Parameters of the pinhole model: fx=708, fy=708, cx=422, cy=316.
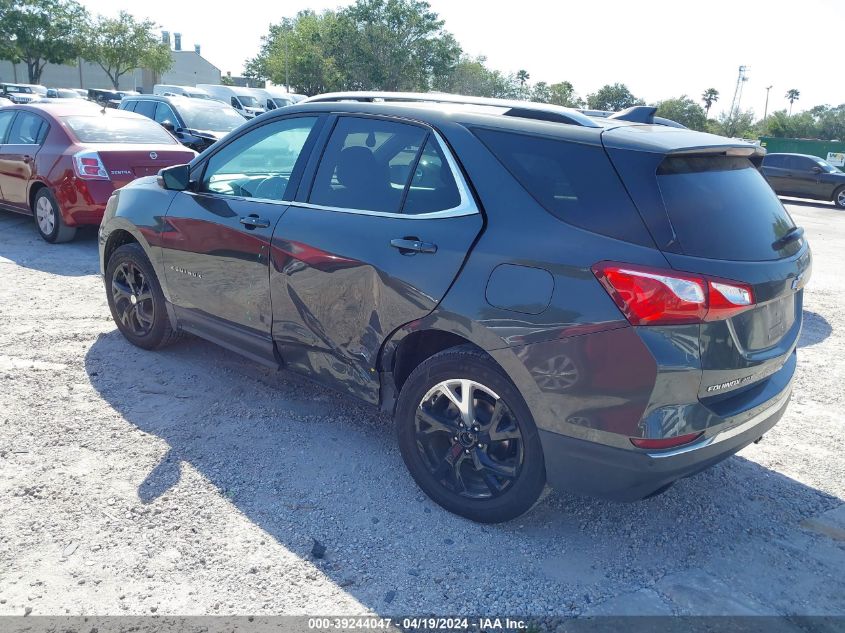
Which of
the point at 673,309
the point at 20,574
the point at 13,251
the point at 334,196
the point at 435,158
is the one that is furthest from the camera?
the point at 13,251

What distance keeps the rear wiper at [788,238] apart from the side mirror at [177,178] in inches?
133

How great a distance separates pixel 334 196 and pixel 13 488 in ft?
6.86

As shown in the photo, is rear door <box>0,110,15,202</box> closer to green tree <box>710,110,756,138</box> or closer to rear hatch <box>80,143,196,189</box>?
rear hatch <box>80,143,196,189</box>

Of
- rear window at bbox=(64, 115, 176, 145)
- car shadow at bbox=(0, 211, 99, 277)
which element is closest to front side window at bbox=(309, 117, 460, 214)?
car shadow at bbox=(0, 211, 99, 277)

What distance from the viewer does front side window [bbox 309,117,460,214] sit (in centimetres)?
328

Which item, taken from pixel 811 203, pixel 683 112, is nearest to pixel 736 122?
pixel 683 112

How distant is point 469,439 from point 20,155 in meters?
7.84

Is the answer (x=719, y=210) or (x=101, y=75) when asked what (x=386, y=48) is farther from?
(x=719, y=210)

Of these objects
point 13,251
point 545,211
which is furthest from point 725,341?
point 13,251

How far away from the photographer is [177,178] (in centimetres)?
445

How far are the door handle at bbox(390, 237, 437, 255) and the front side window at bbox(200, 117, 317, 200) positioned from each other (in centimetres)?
97

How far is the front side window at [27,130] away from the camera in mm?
8525

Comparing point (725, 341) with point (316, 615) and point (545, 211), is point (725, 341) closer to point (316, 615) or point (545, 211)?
point (545, 211)

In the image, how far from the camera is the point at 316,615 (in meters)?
2.64
